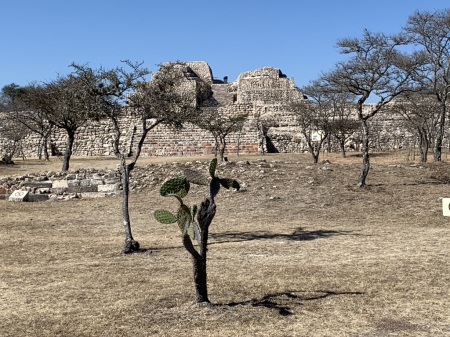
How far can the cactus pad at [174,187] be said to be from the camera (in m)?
7.26

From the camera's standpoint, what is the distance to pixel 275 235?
12062 mm

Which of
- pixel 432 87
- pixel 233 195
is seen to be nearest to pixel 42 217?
pixel 233 195

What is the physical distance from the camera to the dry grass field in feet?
20.5

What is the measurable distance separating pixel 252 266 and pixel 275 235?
310cm

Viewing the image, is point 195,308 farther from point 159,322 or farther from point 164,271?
point 164,271

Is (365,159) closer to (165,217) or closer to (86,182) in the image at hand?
(86,182)

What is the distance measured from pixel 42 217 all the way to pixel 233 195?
5644 millimetres

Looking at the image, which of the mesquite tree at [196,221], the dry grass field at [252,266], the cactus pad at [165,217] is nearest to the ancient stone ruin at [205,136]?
the dry grass field at [252,266]

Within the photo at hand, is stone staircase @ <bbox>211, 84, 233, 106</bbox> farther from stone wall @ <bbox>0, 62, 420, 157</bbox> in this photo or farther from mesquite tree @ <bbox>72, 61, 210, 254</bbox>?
mesquite tree @ <bbox>72, 61, 210, 254</bbox>

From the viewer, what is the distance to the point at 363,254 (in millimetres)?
9648

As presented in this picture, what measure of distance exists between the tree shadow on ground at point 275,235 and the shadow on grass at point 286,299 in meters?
4.28

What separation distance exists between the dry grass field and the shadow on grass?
0.8 inches

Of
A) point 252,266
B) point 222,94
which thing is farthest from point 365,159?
point 222,94

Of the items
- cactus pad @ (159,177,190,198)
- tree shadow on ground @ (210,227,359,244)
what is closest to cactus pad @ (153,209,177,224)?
cactus pad @ (159,177,190,198)
